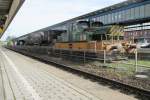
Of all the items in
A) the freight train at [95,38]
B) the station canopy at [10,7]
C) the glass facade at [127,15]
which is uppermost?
the station canopy at [10,7]

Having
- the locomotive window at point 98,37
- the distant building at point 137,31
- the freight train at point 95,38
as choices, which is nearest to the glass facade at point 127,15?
the freight train at point 95,38

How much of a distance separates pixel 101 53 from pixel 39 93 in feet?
34.6

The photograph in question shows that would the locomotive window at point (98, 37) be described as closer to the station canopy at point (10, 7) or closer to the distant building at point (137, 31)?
the distant building at point (137, 31)

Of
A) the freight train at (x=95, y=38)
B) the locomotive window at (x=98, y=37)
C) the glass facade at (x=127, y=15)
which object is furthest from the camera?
the locomotive window at (x=98, y=37)

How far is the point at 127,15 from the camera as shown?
24719 mm

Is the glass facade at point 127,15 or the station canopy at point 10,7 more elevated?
the station canopy at point 10,7

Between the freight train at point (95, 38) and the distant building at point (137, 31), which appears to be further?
the distant building at point (137, 31)

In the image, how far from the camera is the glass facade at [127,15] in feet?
77.8

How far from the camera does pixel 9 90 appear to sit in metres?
13.1

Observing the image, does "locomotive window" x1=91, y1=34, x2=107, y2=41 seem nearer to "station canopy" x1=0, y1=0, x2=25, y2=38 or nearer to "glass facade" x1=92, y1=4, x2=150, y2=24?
"glass facade" x1=92, y1=4, x2=150, y2=24

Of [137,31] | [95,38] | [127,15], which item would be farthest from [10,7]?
[137,31]

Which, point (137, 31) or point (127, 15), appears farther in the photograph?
point (137, 31)

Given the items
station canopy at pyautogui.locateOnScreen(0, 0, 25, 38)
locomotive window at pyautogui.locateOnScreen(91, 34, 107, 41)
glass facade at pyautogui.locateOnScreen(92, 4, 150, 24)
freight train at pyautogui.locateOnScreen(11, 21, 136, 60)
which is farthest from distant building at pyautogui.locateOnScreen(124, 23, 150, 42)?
station canopy at pyautogui.locateOnScreen(0, 0, 25, 38)

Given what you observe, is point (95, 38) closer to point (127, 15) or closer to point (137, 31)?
point (127, 15)
